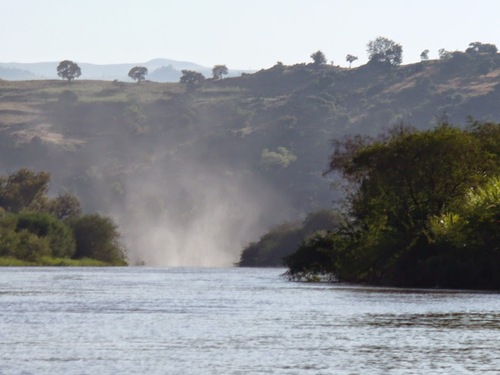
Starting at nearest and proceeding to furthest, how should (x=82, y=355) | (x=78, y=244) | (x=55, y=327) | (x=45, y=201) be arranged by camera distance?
(x=82, y=355), (x=55, y=327), (x=78, y=244), (x=45, y=201)

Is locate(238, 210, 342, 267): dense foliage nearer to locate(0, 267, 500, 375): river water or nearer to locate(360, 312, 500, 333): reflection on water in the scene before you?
locate(0, 267, 500, 375): river water

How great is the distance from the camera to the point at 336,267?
81500mm

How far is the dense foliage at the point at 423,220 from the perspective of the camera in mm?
71438

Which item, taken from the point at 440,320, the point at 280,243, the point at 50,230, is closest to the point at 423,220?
the point at 440,320

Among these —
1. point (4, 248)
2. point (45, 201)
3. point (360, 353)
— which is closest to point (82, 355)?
point (360, 353)

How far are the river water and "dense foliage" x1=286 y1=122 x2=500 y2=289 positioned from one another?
642 cm

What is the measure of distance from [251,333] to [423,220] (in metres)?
38.2

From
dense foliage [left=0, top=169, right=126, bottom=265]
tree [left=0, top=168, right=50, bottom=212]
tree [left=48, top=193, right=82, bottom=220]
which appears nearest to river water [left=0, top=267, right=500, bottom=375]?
dense foliage [left=0, top=169, right=126, bottom=265]

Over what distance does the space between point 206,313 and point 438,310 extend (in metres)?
8.11

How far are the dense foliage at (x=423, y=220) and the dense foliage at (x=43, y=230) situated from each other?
67.2 meters

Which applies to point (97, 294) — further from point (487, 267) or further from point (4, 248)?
point (4, 248)

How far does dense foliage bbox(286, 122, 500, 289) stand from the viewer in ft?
234

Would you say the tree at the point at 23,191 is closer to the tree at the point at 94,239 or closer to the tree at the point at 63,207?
the tree at the point at 63,207

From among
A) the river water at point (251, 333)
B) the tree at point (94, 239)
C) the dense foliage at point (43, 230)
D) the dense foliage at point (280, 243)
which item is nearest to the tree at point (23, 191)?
the dense foliage at point (43, 230)
